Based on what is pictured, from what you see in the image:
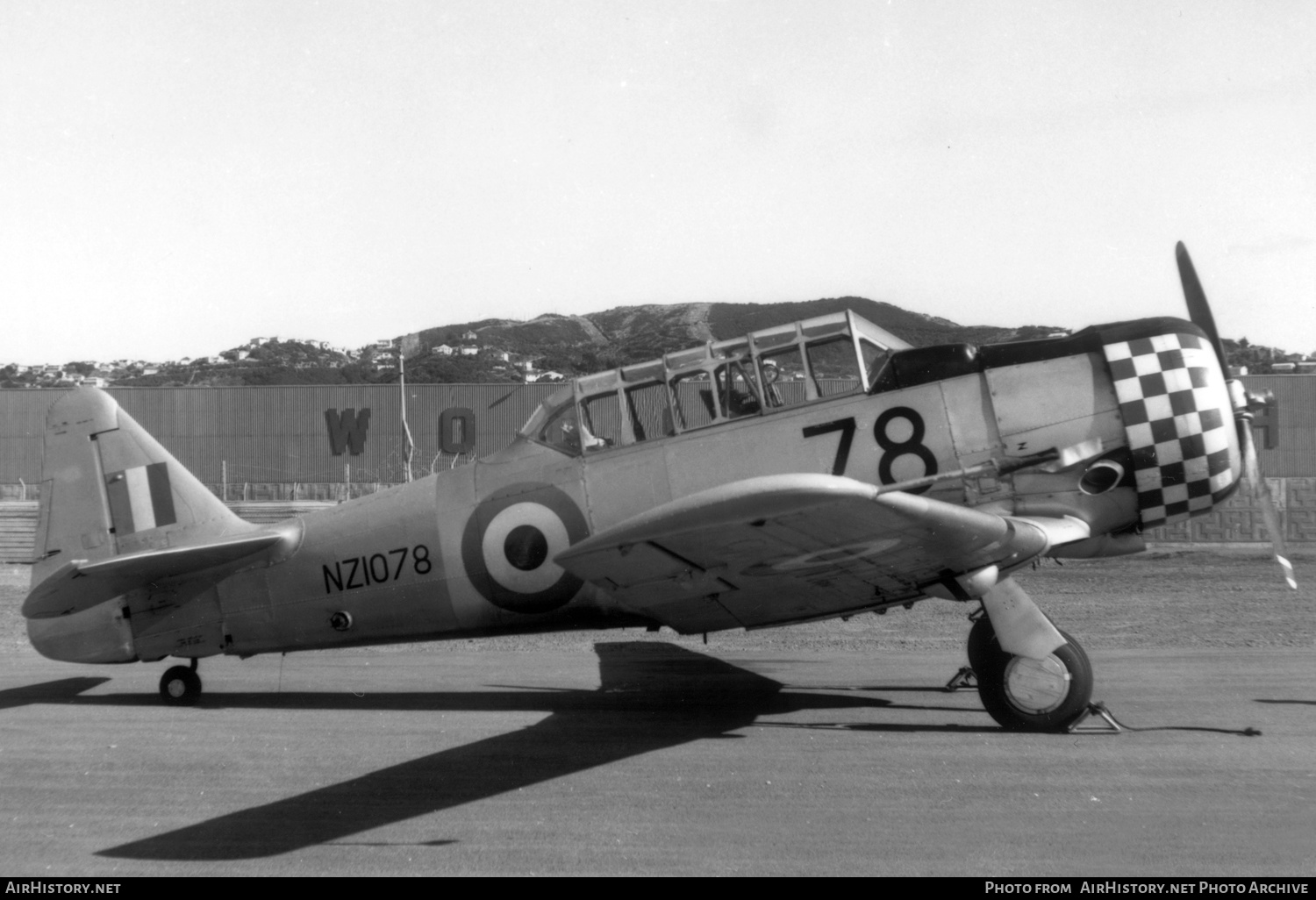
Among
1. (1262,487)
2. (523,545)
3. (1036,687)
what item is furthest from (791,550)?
(1262,487)

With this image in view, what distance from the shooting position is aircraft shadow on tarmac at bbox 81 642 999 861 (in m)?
5.68

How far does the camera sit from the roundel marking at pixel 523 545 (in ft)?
27.0

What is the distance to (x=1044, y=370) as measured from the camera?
25.4 ft

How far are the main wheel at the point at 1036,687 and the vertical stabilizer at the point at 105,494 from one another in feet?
20.1

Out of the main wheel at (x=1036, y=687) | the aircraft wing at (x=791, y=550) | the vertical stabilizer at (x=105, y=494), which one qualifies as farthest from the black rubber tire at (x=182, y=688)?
the main wheel at (x=1036, y=687)

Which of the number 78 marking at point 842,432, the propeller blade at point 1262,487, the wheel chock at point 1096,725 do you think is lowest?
the wheel chock at point 1096,725

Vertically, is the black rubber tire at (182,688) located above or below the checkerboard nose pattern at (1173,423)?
below

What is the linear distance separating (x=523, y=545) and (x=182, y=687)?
346 centimetres

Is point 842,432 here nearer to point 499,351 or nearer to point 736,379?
point 736,379

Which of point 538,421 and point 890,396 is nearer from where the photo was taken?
point 890,396

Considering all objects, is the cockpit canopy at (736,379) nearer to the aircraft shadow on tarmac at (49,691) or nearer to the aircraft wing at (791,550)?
the aircraft wing at (791,550)

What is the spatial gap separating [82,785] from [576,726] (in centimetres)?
324

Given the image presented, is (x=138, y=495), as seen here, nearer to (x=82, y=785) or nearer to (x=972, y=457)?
(x=82, y=785)
